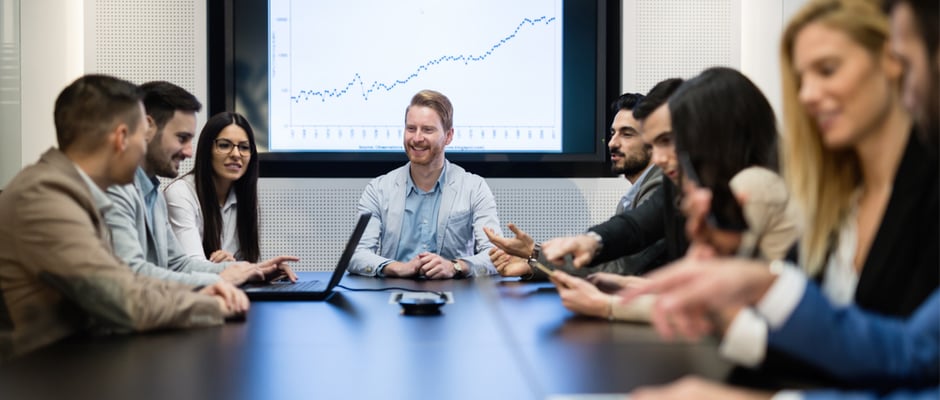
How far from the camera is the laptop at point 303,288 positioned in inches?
107

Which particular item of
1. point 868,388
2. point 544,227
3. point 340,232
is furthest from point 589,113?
point 868,388

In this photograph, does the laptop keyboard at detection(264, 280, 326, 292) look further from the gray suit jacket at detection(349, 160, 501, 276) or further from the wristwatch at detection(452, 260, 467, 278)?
the gray suit jacket at detection(349, 160, 501, 276)

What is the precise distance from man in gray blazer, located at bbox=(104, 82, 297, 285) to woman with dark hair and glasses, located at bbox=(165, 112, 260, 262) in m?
0.27

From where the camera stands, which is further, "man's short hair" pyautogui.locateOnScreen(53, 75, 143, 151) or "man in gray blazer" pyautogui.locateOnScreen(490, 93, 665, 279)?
"man in gray blazer" pyautogui.locateOnScreen(490, 93, 665, 279)

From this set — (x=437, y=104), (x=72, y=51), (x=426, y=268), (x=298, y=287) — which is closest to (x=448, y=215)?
(x=437, y=104)

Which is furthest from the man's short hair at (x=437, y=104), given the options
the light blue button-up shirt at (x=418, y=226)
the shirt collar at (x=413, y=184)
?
the light blue button-up shirt at (x=418, y=226)

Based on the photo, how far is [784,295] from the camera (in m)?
1.09

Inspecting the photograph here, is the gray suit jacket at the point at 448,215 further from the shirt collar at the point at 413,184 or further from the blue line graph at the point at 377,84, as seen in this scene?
the blue line graph at the point at 377,84

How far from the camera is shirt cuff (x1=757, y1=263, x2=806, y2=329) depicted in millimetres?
1087

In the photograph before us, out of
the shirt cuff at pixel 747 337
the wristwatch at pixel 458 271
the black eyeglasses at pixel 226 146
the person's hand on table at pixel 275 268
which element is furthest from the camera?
the black eyeglasses at pixel 226 146

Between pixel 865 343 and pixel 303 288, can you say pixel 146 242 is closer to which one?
pixel 303 288

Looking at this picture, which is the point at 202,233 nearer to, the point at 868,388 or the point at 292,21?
the point at 292,21

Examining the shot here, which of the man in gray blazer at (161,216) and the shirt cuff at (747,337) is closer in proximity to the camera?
the shirt cuff at (747,337)

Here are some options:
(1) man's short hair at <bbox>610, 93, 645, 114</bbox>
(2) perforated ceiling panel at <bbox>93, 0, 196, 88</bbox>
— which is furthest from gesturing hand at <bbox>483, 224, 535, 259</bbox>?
(2) perforated ceiling panel at <bbox>93, 0, 196, 88</bbox>
